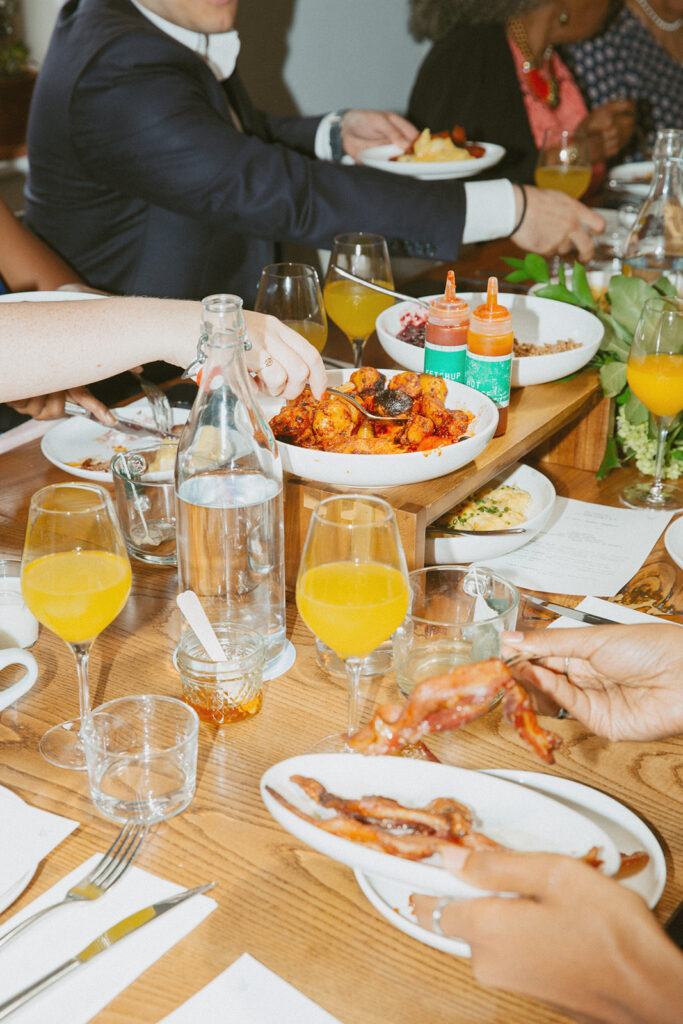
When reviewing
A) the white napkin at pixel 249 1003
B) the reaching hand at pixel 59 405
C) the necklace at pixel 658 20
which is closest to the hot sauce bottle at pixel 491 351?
the reaching hand at pixel 59 405

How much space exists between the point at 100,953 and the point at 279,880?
0.15 meters

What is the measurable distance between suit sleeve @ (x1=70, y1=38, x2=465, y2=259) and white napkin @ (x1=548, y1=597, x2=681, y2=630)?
1363 millimetres

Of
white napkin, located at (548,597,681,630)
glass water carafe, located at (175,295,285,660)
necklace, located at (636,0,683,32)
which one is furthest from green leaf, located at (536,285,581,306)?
necklace, located at (636,0,683,32)

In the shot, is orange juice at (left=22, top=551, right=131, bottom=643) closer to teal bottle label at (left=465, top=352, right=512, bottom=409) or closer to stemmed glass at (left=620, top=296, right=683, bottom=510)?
teal bottle label at (left=465, top=352, right=512, bottom=409)

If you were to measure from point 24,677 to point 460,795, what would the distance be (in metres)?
0.46

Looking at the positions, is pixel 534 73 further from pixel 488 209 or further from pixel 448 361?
pixel 448 361

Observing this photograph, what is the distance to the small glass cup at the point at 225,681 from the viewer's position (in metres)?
0.94

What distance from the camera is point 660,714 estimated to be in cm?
92

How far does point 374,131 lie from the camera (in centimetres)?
293

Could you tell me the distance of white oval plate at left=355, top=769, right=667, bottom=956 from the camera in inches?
28.7

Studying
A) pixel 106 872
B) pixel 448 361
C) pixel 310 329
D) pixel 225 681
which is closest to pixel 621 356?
pixel 448 361

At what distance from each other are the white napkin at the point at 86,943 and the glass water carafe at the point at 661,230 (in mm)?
1747

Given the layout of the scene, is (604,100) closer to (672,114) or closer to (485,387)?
(672,114)

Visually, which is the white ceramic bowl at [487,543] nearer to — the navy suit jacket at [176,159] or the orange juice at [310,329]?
the orange juice at [310,329]
